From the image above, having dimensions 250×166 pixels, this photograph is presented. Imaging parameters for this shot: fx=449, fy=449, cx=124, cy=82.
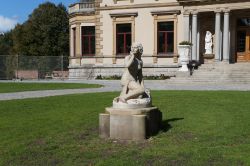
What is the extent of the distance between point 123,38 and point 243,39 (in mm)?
9492

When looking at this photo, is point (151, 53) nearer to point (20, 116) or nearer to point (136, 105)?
point (20, 116)

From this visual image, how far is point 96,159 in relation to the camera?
6859mm

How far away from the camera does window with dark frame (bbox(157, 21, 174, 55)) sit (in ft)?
115

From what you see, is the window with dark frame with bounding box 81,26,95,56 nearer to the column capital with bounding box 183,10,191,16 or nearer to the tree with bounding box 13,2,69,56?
the column capital with bounding box 183,10,191,16

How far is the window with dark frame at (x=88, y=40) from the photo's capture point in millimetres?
38438

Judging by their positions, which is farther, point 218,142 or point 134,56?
point 134,56

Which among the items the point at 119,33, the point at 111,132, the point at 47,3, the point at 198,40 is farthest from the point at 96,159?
the point at 47,3

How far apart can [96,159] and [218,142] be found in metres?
2.27

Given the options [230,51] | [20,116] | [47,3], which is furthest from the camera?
[47,3]

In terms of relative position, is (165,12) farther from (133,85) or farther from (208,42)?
(133,85)

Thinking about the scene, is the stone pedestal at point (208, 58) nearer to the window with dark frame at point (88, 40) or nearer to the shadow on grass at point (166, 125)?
the window with dark frame at point (88, 40)

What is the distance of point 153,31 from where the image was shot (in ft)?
116

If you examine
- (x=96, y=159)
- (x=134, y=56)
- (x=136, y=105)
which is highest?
(x=134, y=56)

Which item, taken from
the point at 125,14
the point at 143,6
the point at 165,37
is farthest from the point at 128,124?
the point at 125,14
